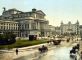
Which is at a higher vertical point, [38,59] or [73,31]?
[73,31]

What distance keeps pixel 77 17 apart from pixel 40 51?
121 inches

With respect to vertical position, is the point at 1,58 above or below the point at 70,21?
below

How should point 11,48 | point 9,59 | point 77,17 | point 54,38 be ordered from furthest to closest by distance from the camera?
point 54,38 → point 11,48 → point 77,17 → point 9,59

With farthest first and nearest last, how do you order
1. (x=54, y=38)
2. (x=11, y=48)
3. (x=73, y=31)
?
(x=54, y=38)
(x=73, y=31)
(x=11, y=48)

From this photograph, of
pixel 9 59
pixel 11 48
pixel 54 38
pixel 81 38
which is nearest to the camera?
pixel 9 59

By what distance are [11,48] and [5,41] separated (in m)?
0.72

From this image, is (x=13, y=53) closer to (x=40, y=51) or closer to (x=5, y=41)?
(x=5, y=41)

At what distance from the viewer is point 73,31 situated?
17.4 metres

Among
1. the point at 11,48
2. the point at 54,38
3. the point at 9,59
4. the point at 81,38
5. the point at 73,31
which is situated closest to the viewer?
the point at 9,59

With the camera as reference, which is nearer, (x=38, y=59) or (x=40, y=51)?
(x=38, y=59)

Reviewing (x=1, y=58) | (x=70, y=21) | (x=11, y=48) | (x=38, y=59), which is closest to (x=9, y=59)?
(x=1, y=58)

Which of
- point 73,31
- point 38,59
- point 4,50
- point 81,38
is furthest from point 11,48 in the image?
point 81,38

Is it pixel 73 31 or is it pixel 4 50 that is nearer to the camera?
pixel 4 50

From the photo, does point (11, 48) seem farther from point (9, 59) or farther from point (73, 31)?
point (73, 31)
